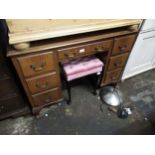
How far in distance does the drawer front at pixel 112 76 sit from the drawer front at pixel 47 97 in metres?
0.55

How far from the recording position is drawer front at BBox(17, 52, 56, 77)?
918 mm

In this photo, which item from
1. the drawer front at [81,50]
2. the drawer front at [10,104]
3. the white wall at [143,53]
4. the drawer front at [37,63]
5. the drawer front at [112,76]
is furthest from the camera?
the drawer front at [112,76]

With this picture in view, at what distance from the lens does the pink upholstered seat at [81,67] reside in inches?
46.7

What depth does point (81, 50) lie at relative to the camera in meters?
1.07

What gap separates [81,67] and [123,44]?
42cm

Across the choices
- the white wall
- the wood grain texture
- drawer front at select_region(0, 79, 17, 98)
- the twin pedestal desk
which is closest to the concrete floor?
the twin pedestal desk

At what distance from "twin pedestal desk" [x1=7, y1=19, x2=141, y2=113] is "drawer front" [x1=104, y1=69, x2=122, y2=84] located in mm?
137

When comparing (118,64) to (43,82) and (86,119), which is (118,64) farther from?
(43,82)

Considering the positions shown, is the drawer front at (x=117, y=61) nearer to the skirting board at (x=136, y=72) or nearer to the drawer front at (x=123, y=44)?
the drawer front at (x=123, y=44)

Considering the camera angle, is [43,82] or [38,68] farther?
[43,82]

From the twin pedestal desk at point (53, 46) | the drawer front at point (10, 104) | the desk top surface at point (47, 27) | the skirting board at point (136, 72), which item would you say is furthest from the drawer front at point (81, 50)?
the skirting board at point (136, 72)

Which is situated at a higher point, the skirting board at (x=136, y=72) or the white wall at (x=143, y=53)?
the white wall at (x=143, y=53)

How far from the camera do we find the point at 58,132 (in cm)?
132

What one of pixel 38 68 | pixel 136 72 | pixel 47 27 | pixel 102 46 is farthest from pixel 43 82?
pixel 136 72
